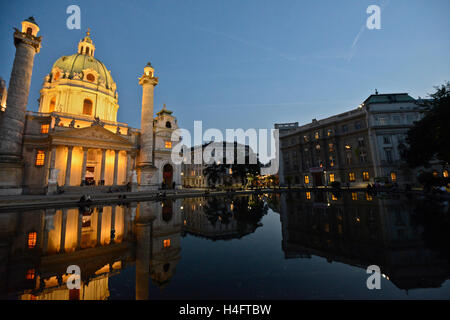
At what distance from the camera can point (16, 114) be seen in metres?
23.8

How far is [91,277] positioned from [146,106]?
36.6 m

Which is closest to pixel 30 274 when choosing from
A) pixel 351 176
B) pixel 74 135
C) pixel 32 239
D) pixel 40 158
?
pixel 32 239

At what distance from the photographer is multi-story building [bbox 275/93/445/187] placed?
115 ft

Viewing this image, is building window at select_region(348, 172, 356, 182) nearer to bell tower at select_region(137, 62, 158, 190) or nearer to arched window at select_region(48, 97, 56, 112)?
bell tower at select_region(137, 62, 158, 190)

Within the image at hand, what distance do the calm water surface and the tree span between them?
715 inches

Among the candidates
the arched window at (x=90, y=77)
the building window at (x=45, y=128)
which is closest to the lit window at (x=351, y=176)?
the building window at (x=45, y=128)

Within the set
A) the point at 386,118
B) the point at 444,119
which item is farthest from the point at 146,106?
the point at 386,118

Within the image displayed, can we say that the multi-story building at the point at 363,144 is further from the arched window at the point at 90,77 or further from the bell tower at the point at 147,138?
the arched window at the point at 90,77

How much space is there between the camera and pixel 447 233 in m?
6.18

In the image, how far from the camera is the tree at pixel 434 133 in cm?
1914

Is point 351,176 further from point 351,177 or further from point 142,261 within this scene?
point 142,261

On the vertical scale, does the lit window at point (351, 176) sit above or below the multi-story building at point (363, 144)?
below

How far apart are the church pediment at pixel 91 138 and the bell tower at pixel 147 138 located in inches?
121
